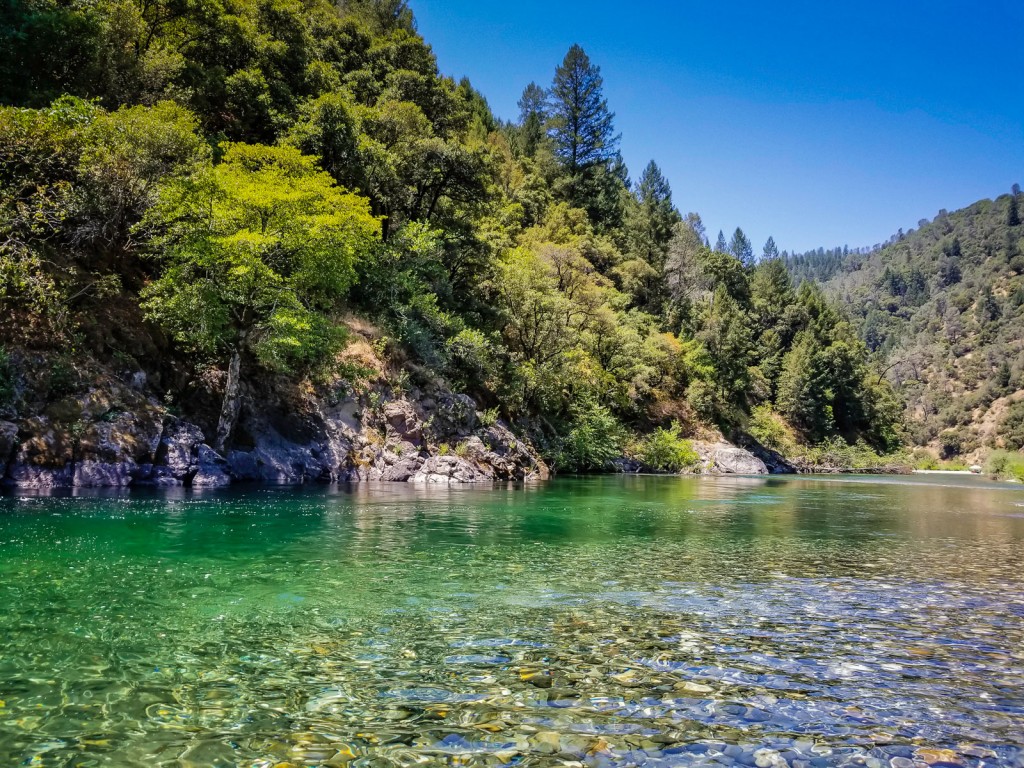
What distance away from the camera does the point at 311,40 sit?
43.5 m

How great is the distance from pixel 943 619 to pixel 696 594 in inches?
116

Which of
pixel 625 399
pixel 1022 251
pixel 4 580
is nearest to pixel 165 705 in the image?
pixel 4 580

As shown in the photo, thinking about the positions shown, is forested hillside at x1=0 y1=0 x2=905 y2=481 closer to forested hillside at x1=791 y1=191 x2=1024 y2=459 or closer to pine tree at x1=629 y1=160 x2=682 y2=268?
pine tree at x1=629 y1=160 x2=682 y2=268

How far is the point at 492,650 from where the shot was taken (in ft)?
20.6

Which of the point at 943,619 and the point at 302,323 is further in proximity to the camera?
the point at 302,323

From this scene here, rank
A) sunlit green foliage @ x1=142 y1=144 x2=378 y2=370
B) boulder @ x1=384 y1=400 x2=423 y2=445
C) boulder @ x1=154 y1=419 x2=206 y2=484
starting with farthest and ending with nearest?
boulder @ x1=384 y1=400 x2=423 y2=445 < sunlit green foliage @ x1=142 y1=144 x2=378 y2=370 < boulder @ x1=154 y1=419 x2=206 y2=484

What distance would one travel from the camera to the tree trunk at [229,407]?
25625mm

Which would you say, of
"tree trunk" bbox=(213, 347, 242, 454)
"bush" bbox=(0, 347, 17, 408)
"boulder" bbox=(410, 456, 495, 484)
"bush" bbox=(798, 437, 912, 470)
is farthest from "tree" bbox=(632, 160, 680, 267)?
"bush" bbox=(0, 347, 17, 408)

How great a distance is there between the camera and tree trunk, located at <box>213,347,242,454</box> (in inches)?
1009

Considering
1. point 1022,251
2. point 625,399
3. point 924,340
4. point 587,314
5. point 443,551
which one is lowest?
point 443,551

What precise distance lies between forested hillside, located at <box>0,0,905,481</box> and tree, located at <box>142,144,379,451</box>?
0.10m

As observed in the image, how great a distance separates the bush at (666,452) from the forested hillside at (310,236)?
27cm

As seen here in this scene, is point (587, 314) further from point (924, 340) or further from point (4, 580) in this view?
point (924, 340)

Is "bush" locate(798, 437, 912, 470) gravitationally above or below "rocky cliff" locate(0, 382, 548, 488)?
below
